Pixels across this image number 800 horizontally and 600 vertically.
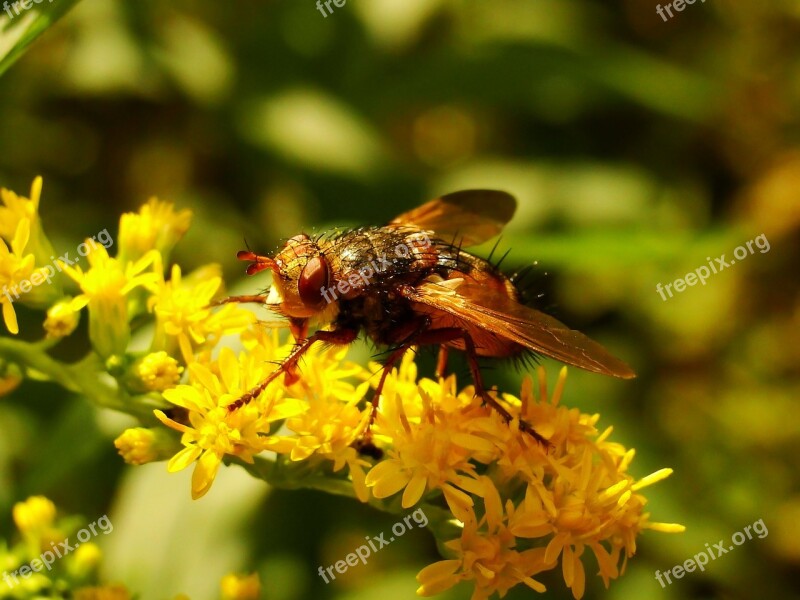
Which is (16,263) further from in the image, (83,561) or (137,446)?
(83,561)

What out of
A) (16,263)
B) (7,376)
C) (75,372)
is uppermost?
(16,263)

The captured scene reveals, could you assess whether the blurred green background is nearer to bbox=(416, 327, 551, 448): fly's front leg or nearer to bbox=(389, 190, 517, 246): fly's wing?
bbox=(389, 190, 517, 246): fly's wing

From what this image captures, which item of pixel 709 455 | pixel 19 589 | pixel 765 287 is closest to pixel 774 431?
pixel 709 455

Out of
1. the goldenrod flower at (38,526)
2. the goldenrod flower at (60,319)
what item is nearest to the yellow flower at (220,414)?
the goldenrod flower at (60,319)

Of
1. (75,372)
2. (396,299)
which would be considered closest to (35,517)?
(75,372)

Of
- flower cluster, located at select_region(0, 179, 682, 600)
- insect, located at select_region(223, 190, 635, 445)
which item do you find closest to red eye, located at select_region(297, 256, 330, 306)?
insect, located at select_region(223, 190, 635, 445)

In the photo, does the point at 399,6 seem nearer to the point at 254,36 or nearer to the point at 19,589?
the point at 254,36
